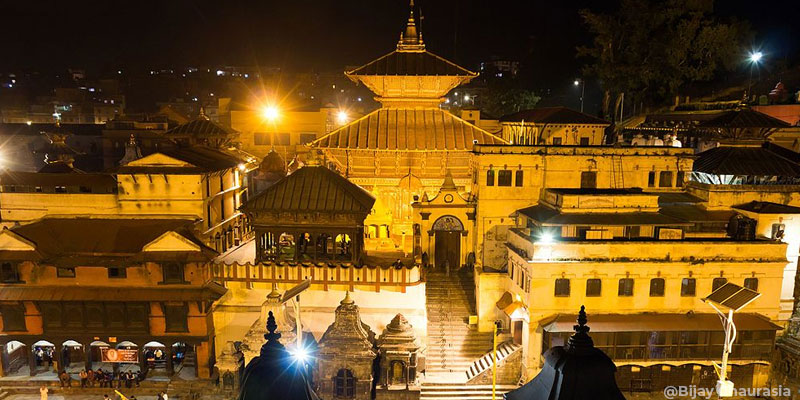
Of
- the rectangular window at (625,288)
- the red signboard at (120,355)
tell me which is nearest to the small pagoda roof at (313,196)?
the red signboard at (120,355)

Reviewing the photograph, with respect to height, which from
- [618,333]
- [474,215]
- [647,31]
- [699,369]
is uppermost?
[647,31]

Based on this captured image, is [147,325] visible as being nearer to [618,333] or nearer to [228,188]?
[228,188]

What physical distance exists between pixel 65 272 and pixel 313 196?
13.9 m

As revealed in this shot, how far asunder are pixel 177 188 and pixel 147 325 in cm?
930

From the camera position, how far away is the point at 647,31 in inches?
2153

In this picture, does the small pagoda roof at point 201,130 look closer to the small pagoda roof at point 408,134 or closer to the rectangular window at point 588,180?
the small pagoda roof at point 408,134

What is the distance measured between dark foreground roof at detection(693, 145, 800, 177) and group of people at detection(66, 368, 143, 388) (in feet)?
124

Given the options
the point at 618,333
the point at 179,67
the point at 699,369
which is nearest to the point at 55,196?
the point at 618,333

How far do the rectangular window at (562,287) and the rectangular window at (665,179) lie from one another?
13.0 meters

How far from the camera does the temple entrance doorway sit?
36.0 m

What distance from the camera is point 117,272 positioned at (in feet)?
96.5

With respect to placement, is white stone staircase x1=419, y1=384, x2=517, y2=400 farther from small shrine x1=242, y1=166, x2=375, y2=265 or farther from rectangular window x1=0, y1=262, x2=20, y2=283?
rectangular window x1=0, y1=262, x2=20, y2=283

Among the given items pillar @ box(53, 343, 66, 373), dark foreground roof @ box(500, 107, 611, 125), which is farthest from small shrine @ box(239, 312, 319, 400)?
dark foreground roof @ box(500, 107, 611, 125)

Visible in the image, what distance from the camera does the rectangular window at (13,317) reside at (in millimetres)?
29062
